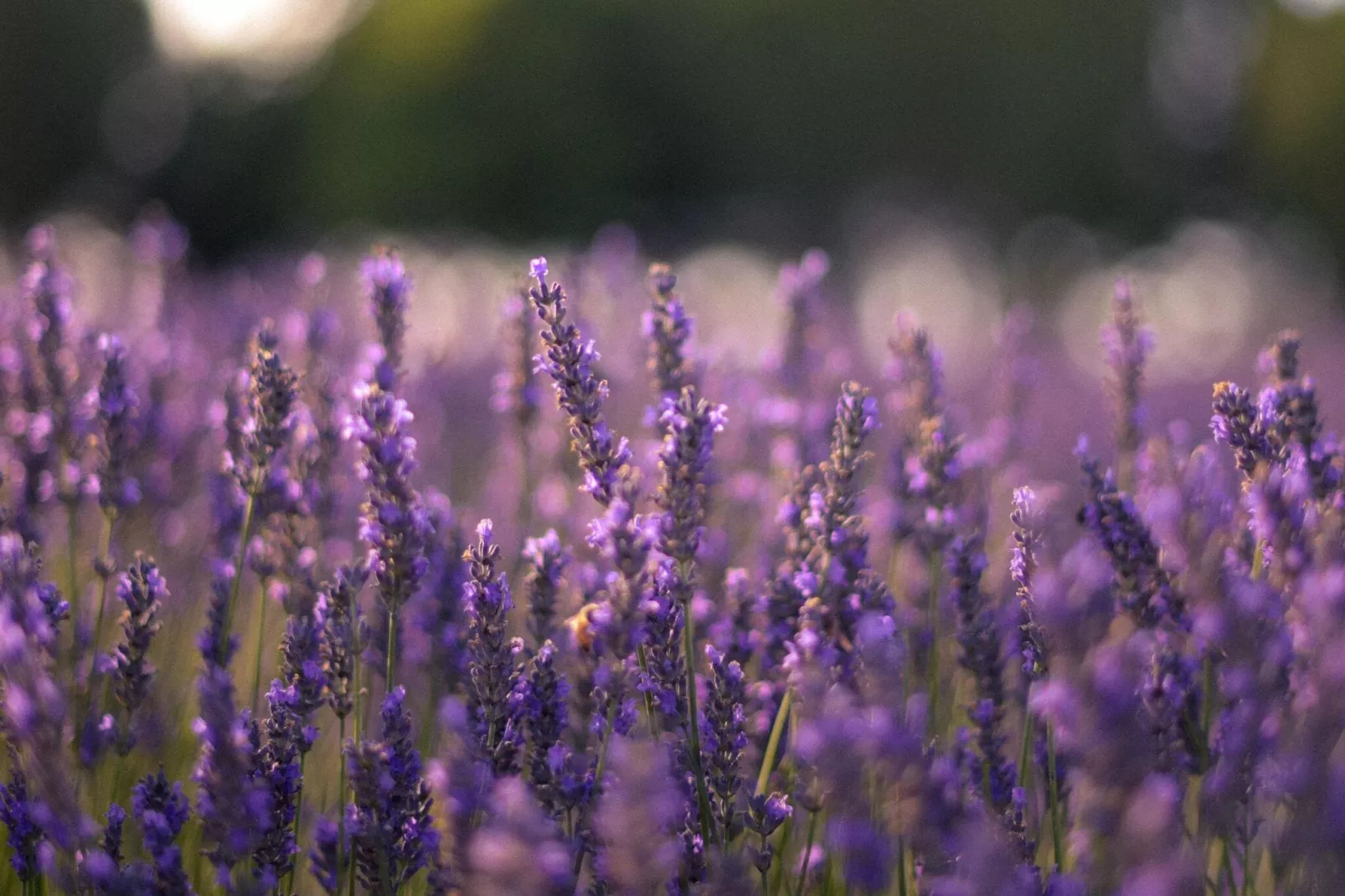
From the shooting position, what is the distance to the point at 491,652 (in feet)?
4.99

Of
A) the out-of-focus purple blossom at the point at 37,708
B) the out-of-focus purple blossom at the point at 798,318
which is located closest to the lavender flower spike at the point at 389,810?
the out-of-focus purple blossom at the point at 37,708

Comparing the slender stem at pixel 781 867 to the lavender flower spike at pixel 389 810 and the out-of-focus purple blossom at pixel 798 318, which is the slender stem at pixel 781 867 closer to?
the lavender flower spike at pixel 389 810

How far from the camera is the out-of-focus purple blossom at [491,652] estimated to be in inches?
59.4

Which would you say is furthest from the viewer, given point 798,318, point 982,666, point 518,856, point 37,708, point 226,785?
point 798,318

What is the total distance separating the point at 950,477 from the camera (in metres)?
2.29

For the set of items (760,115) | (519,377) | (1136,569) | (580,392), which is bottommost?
(1136,569)

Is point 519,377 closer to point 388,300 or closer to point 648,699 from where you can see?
point 388,300

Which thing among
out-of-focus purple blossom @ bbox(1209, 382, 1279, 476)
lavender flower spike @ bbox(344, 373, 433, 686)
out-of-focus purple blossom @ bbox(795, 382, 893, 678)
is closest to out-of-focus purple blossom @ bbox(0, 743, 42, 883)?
lavender flower spike @ bbox(344, 373, 433, 686)

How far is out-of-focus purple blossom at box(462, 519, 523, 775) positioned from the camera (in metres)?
1.51

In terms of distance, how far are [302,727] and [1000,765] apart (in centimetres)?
110

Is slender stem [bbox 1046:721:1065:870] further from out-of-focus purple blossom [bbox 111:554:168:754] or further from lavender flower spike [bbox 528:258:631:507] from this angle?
out-of-focus purple blossom [bbox 111:554:168:754]

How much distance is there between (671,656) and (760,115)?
979 inches

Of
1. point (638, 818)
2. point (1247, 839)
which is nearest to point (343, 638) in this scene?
point (638, 818)

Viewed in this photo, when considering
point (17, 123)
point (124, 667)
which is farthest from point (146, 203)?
point (124, 667)
